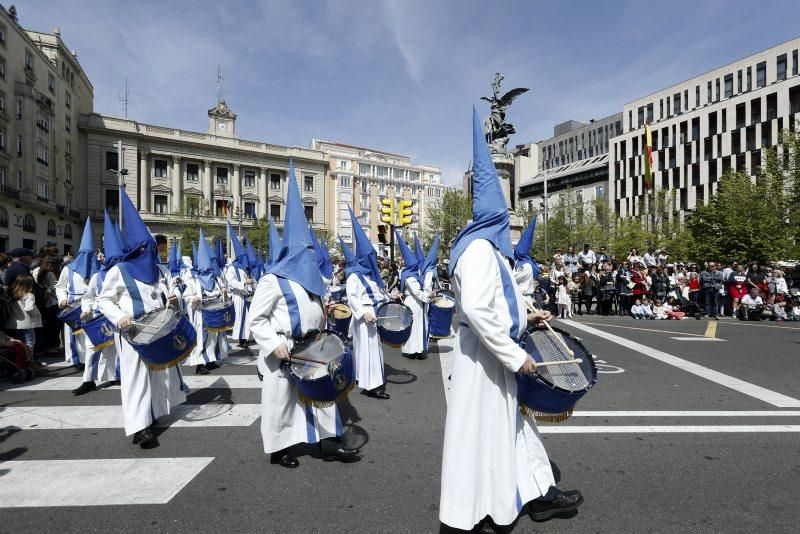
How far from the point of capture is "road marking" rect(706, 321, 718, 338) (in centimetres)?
1227

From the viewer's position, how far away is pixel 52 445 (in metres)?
4.64

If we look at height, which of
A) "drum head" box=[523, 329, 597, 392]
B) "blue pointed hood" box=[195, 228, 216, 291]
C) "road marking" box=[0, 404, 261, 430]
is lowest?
"road marking" box=[0, 404, 261, 430]

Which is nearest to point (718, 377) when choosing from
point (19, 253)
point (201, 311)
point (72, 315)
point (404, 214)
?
point (201, 311)

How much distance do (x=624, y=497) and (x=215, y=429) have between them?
3837 mm

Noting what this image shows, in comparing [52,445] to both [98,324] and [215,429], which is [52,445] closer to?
[215,429]

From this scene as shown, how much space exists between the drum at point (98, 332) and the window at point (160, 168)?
2370 inches

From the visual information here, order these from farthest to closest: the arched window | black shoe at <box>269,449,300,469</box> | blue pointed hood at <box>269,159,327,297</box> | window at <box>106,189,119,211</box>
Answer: window at <box>106,189,119,211</box> → the arched window → blue pointed hood at <box>269,159,327,297</box> → black shoe at <box>269,449,300,469</box>

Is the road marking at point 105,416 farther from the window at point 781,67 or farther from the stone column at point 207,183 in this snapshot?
the window at point 781,67

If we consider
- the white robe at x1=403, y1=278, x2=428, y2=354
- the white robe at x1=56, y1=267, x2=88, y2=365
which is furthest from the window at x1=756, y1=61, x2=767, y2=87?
the white robe at x1=56, y1=267, x2=88, y2=365

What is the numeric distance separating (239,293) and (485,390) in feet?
29.2

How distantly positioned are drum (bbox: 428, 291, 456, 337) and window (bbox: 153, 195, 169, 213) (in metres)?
59.2

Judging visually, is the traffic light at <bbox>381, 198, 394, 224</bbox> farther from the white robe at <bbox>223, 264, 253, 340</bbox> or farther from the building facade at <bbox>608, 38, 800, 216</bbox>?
the building facade at <bbox>608, 38, 800, 216</bbox>

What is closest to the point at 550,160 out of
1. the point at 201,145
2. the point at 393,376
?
the point at 201,145

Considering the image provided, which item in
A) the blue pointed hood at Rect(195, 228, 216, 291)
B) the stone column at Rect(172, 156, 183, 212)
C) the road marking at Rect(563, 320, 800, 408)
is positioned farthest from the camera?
the stone column at Rect(172, 156, 183, 212)
